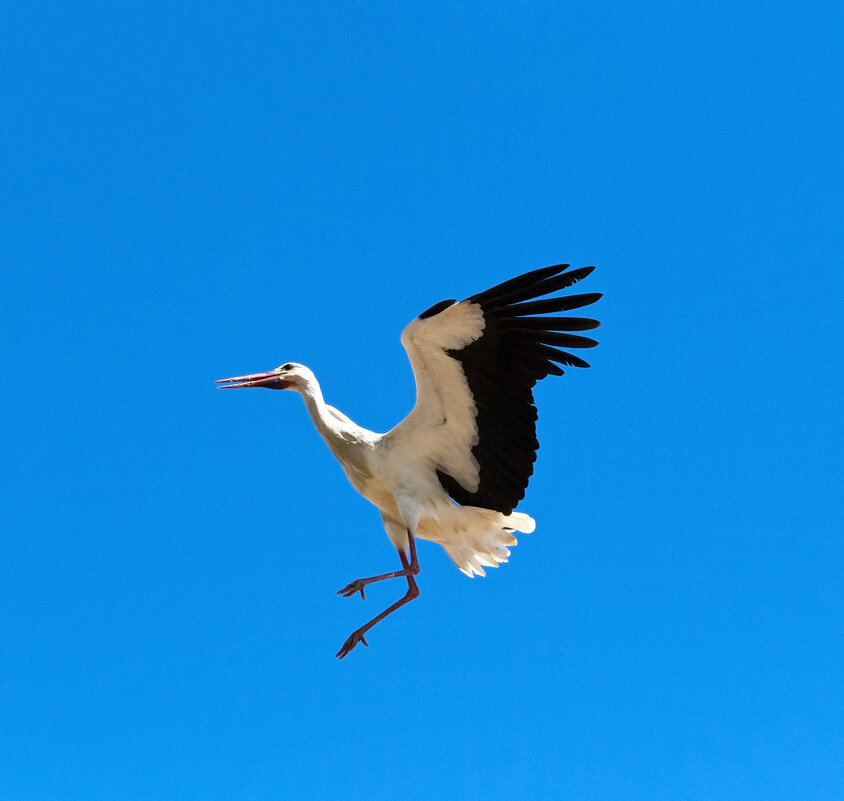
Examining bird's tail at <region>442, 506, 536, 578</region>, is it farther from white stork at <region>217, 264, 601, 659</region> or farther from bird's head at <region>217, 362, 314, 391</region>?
bird's head at <region>217, 362, 314, 391</region>

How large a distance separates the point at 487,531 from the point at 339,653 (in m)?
1.59

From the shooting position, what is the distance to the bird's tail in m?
9.62

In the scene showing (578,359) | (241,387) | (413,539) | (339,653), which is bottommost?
(339,653)

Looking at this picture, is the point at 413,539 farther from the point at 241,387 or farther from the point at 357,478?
the point at 241,387

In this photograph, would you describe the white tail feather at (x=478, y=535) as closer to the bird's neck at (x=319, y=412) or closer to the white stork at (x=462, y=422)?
the white stork at (x=462, y=422)

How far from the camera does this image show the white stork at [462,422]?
29.2ft

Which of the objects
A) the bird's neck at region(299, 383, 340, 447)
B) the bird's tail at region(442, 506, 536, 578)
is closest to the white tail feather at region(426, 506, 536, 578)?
the bird's tail at region(442, 506, 536, 578)

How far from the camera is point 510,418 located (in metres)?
9.15

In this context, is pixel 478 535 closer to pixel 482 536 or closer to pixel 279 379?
pixel 482 536

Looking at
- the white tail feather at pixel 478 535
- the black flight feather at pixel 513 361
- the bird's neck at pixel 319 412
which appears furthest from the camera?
the white tail feather at pixel 478 535

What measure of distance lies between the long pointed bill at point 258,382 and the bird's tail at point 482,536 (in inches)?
67.4

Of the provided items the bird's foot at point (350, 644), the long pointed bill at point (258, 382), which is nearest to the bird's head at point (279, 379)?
the long pointed bill at point (258, 382)

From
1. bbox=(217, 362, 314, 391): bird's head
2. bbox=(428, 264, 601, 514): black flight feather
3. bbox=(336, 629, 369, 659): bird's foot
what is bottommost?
bbox=(336, 629, 369, 659): bird's foot

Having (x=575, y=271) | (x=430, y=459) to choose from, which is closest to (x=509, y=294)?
(x=575, y=271)
